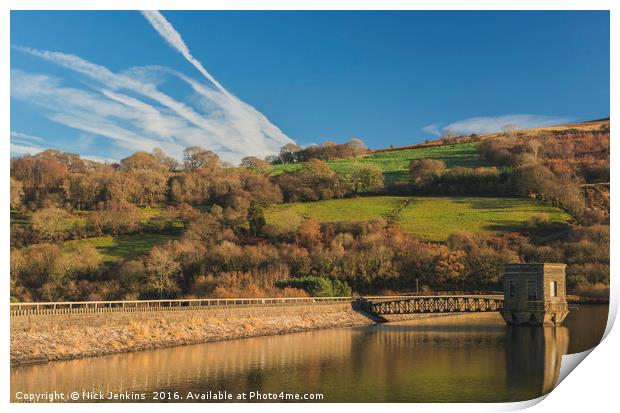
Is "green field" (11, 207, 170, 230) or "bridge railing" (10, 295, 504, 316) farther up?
"green field" (11, 207, 170, 230)

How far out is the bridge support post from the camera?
45.2 m

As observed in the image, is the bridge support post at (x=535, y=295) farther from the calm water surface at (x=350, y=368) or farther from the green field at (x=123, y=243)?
the green field at (x=123, y=243)

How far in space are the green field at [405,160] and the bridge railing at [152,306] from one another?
90.9ft

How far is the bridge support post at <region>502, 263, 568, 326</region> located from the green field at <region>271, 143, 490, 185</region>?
2938 centimetres

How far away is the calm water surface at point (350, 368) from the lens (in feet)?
80.3

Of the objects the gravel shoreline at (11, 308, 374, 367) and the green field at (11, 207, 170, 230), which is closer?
the gravel shoreline at (11, 308, 374, 367)

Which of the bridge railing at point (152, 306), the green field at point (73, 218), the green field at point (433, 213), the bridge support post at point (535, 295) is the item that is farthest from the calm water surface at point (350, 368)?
the green field at point (73, 218)

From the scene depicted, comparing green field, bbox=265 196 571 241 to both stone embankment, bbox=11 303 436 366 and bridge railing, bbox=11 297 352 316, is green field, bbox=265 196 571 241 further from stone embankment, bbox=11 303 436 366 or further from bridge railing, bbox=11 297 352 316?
stone embankment, bbox=11 303 436 366

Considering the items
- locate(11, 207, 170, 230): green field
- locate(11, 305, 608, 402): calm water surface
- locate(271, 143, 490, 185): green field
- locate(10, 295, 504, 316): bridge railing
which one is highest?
locate(271, 143, 490, 185): green field

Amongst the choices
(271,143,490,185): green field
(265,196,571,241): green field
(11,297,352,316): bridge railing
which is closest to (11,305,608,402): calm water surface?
(11,297,352,316): bridge railing

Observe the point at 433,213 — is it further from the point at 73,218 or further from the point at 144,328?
the point at 144,328

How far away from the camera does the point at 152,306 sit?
139ft

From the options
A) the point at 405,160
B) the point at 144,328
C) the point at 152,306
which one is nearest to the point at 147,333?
the point at 144,328
